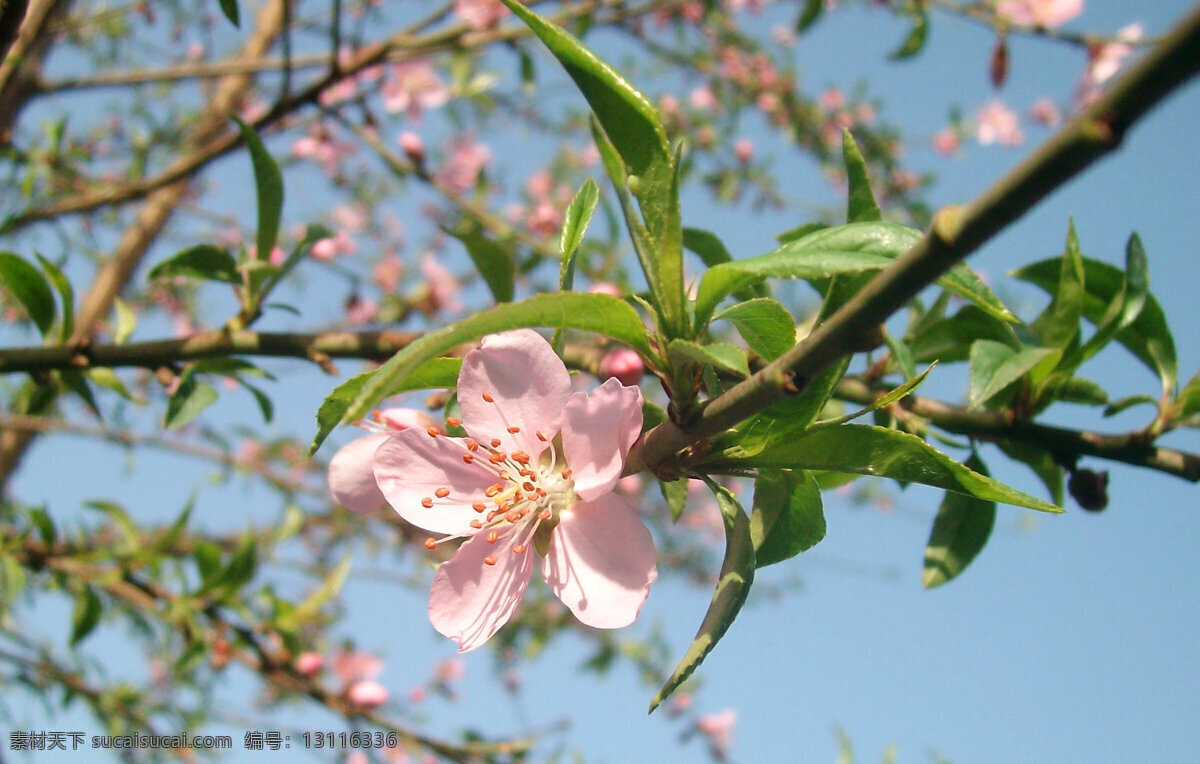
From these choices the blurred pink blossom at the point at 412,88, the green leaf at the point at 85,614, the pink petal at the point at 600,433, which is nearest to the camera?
the pink petal at the point at 600,433

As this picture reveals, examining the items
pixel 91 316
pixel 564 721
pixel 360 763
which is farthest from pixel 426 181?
pixel 360 763

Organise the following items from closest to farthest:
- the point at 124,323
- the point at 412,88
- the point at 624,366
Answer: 1. the point at 624,366
2. the point at 124,323
3. the point at 412,88

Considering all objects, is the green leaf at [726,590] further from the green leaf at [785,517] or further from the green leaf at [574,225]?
the green leaf at [574,225]

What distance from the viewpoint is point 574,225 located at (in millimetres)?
766

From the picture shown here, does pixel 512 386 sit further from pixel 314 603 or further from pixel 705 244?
pixel 314 603

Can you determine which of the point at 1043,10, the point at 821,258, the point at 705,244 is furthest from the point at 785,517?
the point at 1043,10

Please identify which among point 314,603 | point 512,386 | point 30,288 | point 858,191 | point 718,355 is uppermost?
point 30,288

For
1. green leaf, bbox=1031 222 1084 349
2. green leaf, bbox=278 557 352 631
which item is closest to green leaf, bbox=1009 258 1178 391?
green leaf, bbox=1031 222 1084 349

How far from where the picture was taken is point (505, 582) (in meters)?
0.81

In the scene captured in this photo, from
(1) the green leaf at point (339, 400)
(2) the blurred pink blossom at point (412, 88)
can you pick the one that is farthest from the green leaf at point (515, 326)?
(2) the blurred pink blossom at point (412, 88)

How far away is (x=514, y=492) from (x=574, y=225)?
255 mm

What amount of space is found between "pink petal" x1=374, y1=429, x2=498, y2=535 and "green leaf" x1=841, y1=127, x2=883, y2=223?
1.36 ft

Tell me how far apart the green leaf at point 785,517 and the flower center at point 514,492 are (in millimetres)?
188

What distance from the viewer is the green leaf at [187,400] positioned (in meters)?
1.17
